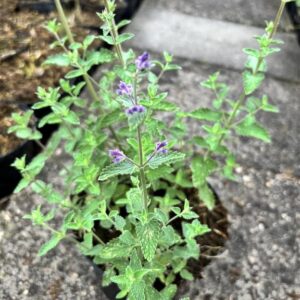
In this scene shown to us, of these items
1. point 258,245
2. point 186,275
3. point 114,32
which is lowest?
point 258,245

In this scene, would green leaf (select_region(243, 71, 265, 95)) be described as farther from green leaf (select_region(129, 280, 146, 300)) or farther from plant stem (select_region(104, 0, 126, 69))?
green leaf (select_region(129, 280, 146, 300))

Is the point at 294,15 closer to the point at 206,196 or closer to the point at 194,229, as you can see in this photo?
the point at 206,196

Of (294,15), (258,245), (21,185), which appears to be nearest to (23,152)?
(21,185)

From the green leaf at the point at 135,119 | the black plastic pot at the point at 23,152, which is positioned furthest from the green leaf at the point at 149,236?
the black plastic pot at the point at 23,152

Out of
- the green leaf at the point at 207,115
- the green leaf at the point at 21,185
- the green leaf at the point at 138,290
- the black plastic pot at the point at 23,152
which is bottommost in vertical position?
the black plastic pot at the point at 23,152

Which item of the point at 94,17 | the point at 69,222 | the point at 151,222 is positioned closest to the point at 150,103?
the point at 151,222

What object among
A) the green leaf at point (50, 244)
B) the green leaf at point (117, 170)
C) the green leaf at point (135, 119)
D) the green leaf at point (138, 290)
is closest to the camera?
the green leaf at point (135, 119)

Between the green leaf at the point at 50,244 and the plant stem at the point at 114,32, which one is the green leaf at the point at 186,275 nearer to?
the green leaf at the point at 50,244
